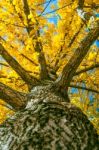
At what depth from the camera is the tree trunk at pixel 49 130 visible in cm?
258

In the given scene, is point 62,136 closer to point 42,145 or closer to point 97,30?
point 42,145

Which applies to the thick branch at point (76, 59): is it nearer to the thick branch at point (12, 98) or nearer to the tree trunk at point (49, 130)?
the thick branch at point (12, 98)

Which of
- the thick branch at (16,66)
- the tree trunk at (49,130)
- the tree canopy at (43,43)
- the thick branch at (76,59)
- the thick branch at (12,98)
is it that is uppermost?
the tree canopy at (43,43)

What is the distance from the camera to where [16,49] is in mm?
6289

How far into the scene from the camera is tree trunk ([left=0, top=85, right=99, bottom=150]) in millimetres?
2582

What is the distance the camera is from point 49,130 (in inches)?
109

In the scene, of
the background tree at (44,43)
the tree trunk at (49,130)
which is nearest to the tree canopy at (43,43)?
the background tree at (44,43)

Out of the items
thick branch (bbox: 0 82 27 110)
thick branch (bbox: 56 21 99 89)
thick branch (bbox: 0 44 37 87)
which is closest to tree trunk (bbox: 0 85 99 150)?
thick branch (bbox: 0 82 27 110)

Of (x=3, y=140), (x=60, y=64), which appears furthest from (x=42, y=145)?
(x=60, y=64)

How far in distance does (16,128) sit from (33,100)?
3.10 feet

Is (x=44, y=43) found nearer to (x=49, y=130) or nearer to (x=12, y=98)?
(x=12, y=98)

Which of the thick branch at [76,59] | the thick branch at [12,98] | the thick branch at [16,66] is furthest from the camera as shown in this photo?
the thick branch at [16,66]

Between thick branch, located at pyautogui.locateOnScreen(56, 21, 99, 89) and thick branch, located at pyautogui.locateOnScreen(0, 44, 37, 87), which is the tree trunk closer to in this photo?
thick branch, located at pyautogui.locateOnScreen(56, 21, 99, 89)

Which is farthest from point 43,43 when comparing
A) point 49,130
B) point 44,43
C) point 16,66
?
point 49,130
